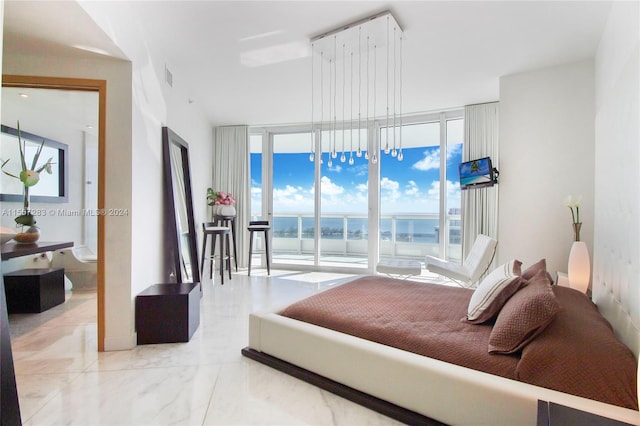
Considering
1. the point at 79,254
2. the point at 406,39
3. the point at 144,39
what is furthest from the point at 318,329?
the point at 79,254

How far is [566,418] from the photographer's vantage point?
1.05 meters

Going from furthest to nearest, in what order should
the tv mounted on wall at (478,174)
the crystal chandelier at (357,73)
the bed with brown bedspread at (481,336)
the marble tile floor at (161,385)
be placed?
the tv mounted on wall at (478,174) < the crystal chandelier at (357,73) < the marble tile floor at (161,385) < the bed with brown bedspread at (481,336)

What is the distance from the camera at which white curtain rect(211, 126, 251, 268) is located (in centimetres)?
581

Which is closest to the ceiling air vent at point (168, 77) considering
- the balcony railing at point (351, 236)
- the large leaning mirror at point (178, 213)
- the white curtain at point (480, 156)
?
the large leaning mirror at point (178, 213)

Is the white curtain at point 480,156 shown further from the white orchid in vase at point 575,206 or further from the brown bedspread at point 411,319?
the brown bedspread at point 411,319

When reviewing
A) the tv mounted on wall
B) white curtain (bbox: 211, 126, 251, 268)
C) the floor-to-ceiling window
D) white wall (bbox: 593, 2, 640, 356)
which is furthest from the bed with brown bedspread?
white curtain (bbox: 211, 126, 251, 268)

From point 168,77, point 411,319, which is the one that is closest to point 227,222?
point 168,77

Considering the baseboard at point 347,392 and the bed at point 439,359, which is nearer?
the bed at point 439,359

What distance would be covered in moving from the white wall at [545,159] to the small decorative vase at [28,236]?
496 cm

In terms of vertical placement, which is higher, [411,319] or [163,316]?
[411,319]

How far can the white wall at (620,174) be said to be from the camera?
5.01ft

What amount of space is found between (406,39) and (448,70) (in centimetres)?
92

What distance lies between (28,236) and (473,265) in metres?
4.82

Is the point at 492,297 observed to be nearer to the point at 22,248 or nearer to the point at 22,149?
the point at 22,248
